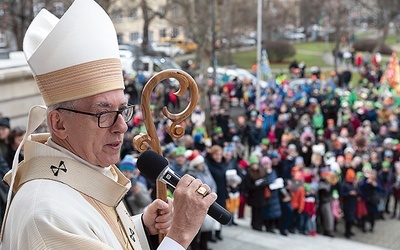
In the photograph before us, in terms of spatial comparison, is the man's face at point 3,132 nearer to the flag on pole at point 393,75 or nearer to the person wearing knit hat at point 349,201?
the person wearing knit hat at point 349,201

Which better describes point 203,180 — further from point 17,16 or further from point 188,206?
point 17,16

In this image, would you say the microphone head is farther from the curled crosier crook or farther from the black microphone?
the curled crosier crook

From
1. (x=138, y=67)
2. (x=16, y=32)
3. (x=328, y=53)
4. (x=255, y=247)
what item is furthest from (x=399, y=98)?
(x=328, y=53)

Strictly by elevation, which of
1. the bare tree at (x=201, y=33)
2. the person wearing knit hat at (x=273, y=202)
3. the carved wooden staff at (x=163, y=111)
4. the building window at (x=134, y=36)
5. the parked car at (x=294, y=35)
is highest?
the carved wooden staff at (x=163, y=111)

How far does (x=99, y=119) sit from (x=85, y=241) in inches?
18.6

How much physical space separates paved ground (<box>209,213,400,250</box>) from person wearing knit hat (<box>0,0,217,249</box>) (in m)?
6.56

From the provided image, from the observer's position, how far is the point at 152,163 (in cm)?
229

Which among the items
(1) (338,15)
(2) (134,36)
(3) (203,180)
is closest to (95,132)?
(3) (203,180)

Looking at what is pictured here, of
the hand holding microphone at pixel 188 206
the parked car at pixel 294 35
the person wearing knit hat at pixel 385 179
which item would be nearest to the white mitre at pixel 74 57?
the hand holding microphone at pixel 188 206

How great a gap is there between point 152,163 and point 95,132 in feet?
1.02

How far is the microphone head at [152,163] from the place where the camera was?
2.26 m

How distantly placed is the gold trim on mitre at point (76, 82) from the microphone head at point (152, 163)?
1.14 ft

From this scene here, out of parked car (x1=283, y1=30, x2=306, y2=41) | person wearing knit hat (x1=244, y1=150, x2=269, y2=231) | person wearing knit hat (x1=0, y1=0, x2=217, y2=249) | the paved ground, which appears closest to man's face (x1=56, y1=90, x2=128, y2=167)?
person wearing knit hat (x1=0, y1=0, x2=217, y2=249)

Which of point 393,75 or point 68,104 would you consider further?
point 393,75
